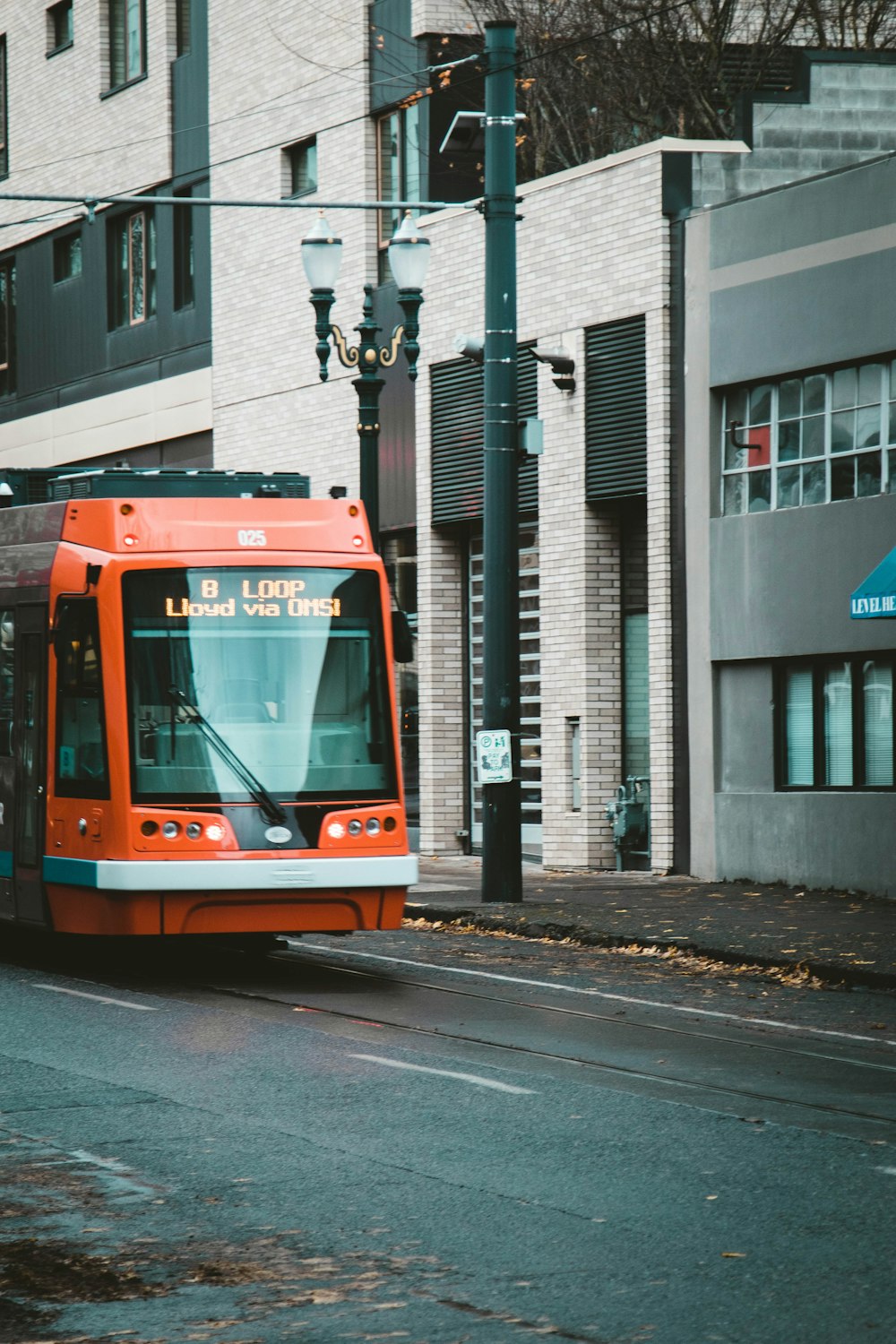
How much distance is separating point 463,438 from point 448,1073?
15.1 meters

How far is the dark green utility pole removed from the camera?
18.9 metres

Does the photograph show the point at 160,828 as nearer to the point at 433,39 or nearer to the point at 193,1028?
the point at 193,1028

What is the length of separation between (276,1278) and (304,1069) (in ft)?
12.4

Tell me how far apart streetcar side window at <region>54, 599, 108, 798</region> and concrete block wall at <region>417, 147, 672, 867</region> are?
877cm

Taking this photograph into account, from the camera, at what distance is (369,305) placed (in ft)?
66.3

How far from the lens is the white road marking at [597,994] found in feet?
39.4

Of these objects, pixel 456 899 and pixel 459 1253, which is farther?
pixel 456 899

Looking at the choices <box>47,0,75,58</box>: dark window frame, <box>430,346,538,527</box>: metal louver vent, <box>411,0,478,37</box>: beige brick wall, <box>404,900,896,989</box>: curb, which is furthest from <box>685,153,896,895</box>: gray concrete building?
<box>47,0,75,58</box>: dark window frame

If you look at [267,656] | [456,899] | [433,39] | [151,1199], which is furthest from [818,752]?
[151,1199]

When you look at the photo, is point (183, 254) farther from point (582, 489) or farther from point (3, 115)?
point (582, 489)

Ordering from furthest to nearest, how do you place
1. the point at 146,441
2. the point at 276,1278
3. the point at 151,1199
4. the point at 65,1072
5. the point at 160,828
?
the point at 146,441, the point at 160,828, the point at 65,1072, the point at 151,1199, the point at 276,1278

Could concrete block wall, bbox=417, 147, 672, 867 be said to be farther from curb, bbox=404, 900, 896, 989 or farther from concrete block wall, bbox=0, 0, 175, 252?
concrete block wall, bbox=0, 0, 175, 252

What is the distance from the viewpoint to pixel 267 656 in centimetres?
1395

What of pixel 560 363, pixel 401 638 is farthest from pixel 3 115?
pixel 401 638
